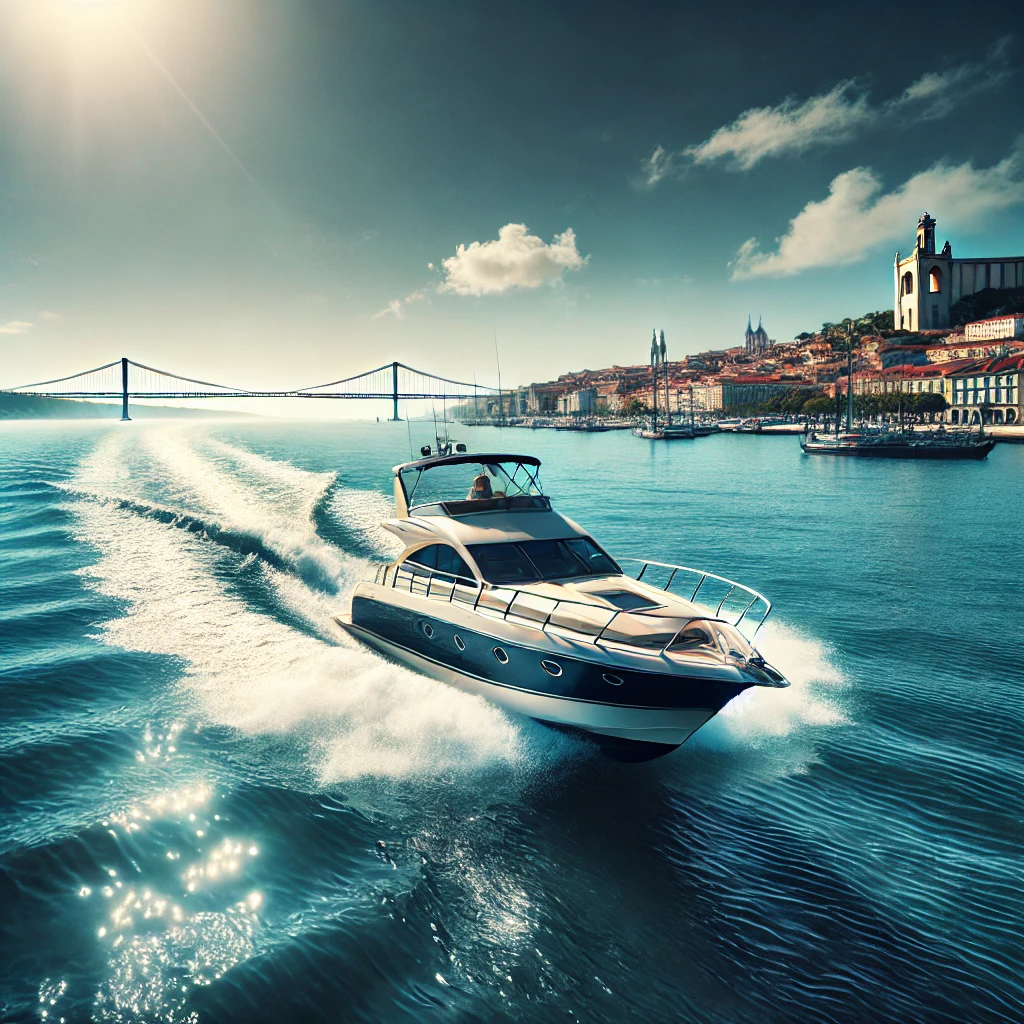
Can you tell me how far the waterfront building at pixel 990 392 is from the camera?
89.1 metres

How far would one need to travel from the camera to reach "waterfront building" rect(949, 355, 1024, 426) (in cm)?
8912

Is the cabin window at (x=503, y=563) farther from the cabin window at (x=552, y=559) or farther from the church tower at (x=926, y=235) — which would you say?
the church tower at (x=926, y=235)

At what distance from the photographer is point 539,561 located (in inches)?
393

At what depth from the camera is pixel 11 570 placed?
15.6m

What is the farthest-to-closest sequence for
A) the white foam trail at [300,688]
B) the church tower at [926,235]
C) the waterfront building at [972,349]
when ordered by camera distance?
1. the church tower at [926,235]
2. the waterfront building at [972,349]
3. the white foam trail at [300,688]

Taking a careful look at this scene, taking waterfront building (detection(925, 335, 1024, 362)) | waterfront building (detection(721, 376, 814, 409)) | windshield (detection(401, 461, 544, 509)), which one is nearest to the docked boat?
windshield (detection(401, 461, 544, 509))

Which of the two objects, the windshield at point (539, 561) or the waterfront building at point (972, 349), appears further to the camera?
the waterfront building at point (972, 349)

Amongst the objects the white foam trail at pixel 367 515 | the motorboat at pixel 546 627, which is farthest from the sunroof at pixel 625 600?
the white foam trail at pixel 367 515

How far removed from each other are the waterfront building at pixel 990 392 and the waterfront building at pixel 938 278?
2749 inches

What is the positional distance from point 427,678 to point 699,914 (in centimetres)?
514

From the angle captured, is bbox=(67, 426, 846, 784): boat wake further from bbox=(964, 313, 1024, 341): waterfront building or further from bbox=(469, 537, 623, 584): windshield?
bbox=(964, 313, 1024, 341): waterfront building

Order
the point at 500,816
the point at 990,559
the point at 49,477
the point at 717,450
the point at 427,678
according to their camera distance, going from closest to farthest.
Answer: the point at 500,816 → the point at 427,678 → the point at 990,559 → the point at 49,477 → the point at 717,450

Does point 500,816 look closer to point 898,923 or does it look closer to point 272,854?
point 272,854

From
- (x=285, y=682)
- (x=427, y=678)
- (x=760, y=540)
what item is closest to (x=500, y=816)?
(x=427, y=678)
